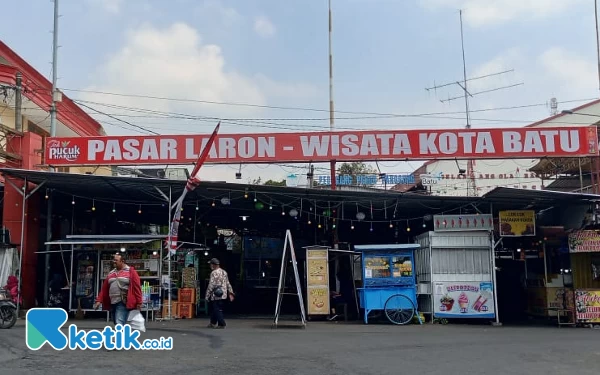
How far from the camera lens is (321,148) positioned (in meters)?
18.1

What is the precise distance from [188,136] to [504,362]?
472 inches

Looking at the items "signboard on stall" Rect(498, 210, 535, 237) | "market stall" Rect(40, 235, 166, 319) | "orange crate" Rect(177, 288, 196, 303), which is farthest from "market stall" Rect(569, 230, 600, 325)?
"market stall" Rect(40, 235, 166, 319)

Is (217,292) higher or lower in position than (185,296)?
higher

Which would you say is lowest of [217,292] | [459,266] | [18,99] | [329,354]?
[329,354]

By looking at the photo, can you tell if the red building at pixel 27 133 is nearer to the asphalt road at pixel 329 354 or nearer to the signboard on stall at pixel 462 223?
the asphalt road at pixel 329 354

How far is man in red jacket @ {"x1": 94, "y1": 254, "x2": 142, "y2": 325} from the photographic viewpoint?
32.0 feet

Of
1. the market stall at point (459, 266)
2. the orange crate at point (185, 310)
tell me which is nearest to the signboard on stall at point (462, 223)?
the market stall at point (459, 266)

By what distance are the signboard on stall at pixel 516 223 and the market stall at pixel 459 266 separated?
413 mm

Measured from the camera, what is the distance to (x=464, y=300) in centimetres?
1569

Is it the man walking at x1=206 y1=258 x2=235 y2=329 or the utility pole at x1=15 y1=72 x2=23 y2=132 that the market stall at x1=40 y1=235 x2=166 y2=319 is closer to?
the man walking at x1=206 y1=258 x2=235 y2=329

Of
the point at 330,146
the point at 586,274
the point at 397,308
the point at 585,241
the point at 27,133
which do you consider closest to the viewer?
the point at 585,241

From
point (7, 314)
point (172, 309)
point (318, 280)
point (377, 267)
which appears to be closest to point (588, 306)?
point (377, 267)

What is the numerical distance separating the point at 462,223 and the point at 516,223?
1480 mm

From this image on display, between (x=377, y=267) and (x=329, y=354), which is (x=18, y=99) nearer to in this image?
(x=377, y=267)
